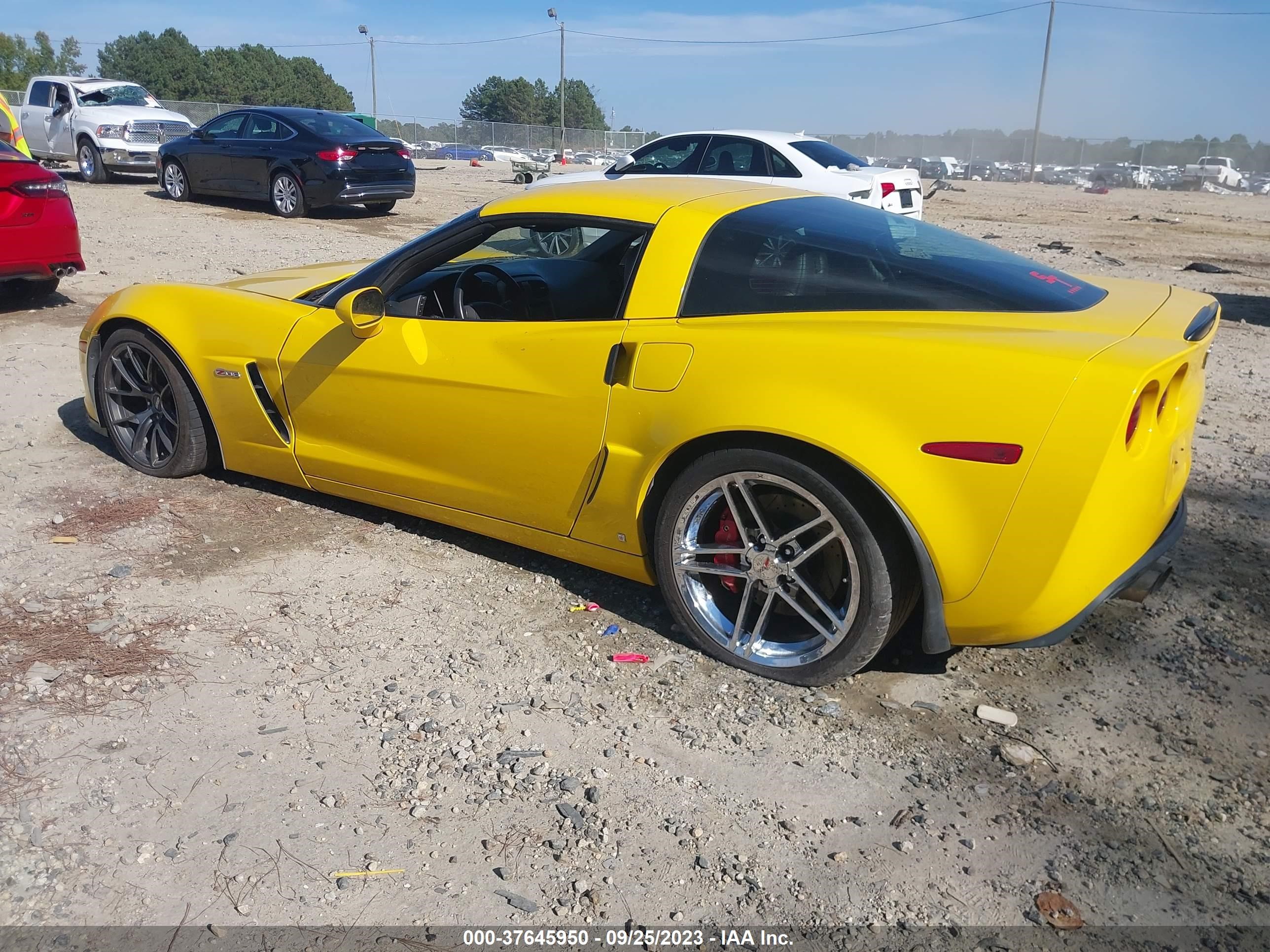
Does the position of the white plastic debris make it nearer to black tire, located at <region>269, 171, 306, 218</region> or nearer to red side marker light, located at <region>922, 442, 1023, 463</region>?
red side marker light, located at <region>922, 442, 1023, 463</region>

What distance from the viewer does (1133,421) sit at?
2.63 metres

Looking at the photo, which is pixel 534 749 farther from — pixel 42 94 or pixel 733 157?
pixel 42 94

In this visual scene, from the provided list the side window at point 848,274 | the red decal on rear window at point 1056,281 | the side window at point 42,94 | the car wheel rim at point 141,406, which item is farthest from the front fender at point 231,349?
the side window at point 42,94

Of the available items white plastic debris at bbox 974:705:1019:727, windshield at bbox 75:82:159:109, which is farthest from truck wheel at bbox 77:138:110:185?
white plastic debris at bbox 974:705:1019:727

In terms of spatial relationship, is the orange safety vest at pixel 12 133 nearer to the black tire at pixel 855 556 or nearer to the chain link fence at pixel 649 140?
the black tire at pixel 855 556

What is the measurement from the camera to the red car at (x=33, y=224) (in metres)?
7.56

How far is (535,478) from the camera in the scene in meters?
3.52

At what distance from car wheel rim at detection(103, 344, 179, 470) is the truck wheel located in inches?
648

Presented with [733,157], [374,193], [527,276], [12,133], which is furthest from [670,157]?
[527,276]

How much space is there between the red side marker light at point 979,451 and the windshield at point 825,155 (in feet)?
31.6

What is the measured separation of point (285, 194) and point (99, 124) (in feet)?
19.5

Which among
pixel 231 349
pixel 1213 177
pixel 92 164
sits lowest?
pixel 231 349

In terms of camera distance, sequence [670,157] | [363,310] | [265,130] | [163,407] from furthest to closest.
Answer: [265,130], [670,157], [163,407], [363,310]

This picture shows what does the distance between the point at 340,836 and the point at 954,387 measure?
196cm
